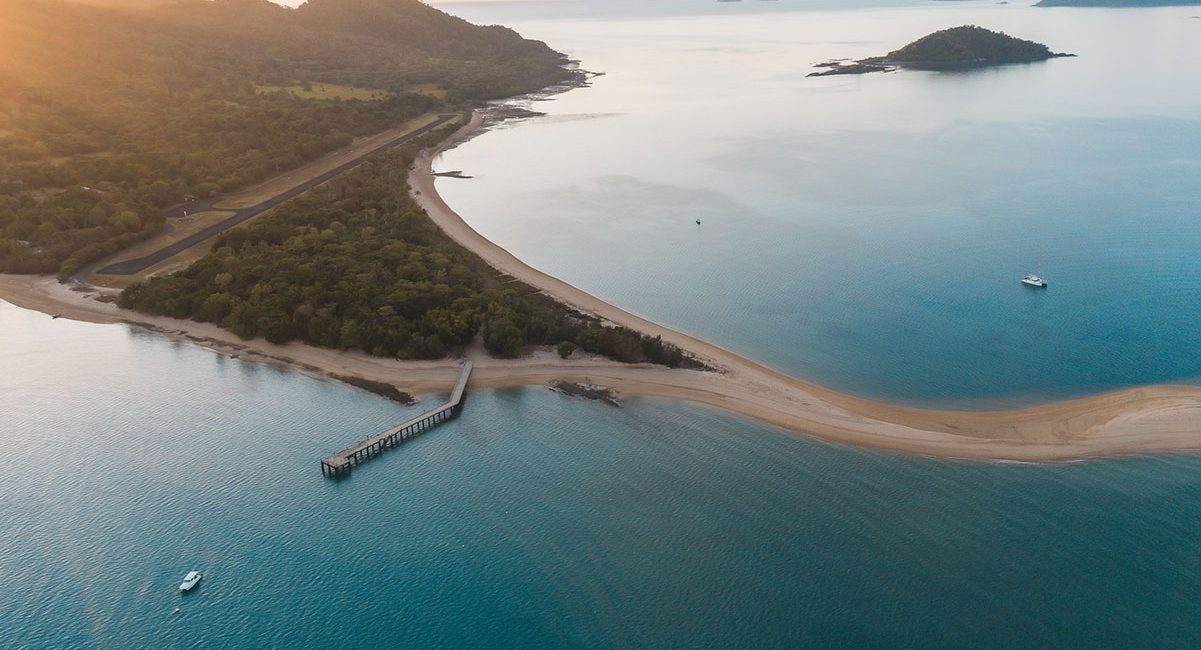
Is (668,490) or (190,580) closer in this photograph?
(190,580)

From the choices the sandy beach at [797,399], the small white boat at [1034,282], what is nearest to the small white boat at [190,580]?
the sandy beach at [797,399]

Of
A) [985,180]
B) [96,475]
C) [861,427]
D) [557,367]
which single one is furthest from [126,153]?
[985,180]

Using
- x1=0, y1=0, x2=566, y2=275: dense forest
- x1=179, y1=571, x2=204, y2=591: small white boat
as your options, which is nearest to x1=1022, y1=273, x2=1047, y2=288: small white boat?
x1=179, y1=571, x2=204, y2=591: small white boat

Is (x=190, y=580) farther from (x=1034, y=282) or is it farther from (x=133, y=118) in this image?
(x=133, y=118)

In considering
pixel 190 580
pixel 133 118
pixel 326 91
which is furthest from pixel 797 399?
pixel 326 91

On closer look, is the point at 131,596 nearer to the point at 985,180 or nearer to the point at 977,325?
the point at 977,325

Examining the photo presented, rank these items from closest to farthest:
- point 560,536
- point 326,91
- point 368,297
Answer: point 560,536
point 368,297
point 326,91

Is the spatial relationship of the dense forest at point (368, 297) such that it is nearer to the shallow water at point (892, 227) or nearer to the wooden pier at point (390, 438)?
the wooden pier at point (390, 438)

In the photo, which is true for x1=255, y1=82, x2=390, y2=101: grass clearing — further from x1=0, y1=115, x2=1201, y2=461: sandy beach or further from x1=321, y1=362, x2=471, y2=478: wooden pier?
x1=321, y1=362, x2=471, y2=478: wooden pier
